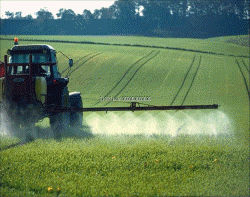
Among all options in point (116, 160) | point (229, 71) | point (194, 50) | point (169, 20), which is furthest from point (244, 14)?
point (116, 160)

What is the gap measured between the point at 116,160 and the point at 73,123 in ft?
23.2

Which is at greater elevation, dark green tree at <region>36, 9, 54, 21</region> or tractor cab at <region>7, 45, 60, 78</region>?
dark green tree at <region>36, 9, 54, 21</region>

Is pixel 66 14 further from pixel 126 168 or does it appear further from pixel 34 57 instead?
pixel 126 168

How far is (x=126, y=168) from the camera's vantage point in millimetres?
8852

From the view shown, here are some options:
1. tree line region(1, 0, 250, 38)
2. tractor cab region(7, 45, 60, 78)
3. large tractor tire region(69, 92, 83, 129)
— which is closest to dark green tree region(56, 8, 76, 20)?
tree line region(1, 0, 250, 38)

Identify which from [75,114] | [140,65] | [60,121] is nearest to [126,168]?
[60,121]

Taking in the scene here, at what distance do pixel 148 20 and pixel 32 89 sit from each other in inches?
3005

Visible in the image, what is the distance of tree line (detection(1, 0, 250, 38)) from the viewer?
69.0 m

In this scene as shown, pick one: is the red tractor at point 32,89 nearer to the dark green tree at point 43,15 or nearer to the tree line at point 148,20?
the tree line at point 148,20

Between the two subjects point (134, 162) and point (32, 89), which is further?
point (32, 89)

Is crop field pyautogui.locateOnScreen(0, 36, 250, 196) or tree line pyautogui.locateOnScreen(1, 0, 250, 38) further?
tree line pyautogui.locateOnScreen(1, 0, 250, 38)

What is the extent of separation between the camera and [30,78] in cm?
1278

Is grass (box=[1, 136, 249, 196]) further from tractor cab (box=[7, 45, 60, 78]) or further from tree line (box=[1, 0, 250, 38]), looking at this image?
tree line (box=[1, 0, 250, 38])

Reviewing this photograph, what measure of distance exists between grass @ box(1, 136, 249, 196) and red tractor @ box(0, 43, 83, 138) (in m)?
1.82
